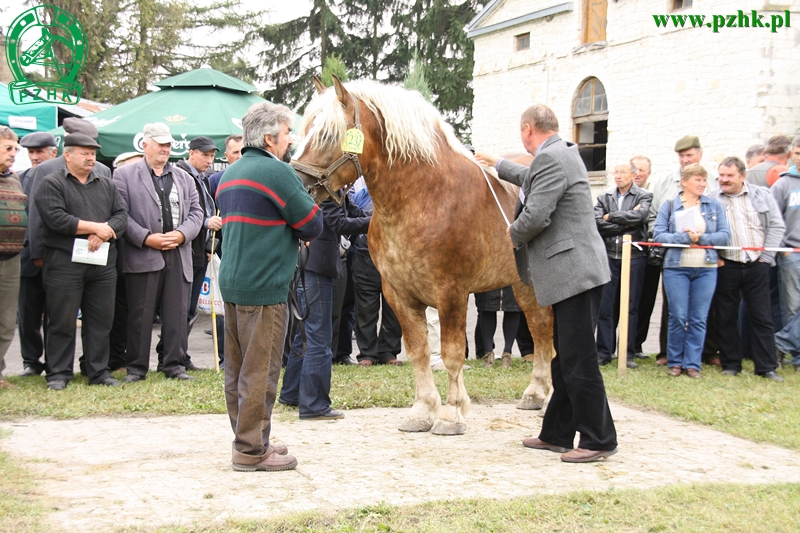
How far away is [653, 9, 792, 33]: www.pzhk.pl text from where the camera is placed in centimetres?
1773

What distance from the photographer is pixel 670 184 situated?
29.5 feet

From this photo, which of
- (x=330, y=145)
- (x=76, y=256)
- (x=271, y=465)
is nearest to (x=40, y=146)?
(x=76, y=256)

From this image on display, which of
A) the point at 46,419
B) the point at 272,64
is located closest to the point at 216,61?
the point at 272,64

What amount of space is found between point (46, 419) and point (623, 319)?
18.2 feet

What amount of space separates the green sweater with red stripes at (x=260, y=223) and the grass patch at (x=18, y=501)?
4.69 feet

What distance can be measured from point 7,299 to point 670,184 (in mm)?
7149

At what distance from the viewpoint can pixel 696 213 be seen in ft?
26.9

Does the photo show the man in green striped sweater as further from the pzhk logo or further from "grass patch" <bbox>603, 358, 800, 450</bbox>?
the pzhk logo

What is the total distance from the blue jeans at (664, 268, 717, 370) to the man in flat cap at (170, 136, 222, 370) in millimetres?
4925

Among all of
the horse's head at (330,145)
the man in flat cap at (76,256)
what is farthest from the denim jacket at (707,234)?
the man in flat cap at (76,256)

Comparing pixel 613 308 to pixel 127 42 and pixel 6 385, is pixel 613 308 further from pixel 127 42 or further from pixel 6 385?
pixel 127 42

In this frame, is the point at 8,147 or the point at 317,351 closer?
the point at 317,351

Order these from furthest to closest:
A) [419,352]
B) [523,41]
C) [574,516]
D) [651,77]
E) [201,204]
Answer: [523,41]
[651,77]
[201,204]
[419,352]
[574,516]

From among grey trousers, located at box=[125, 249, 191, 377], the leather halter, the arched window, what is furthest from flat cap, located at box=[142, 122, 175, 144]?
the arched window
